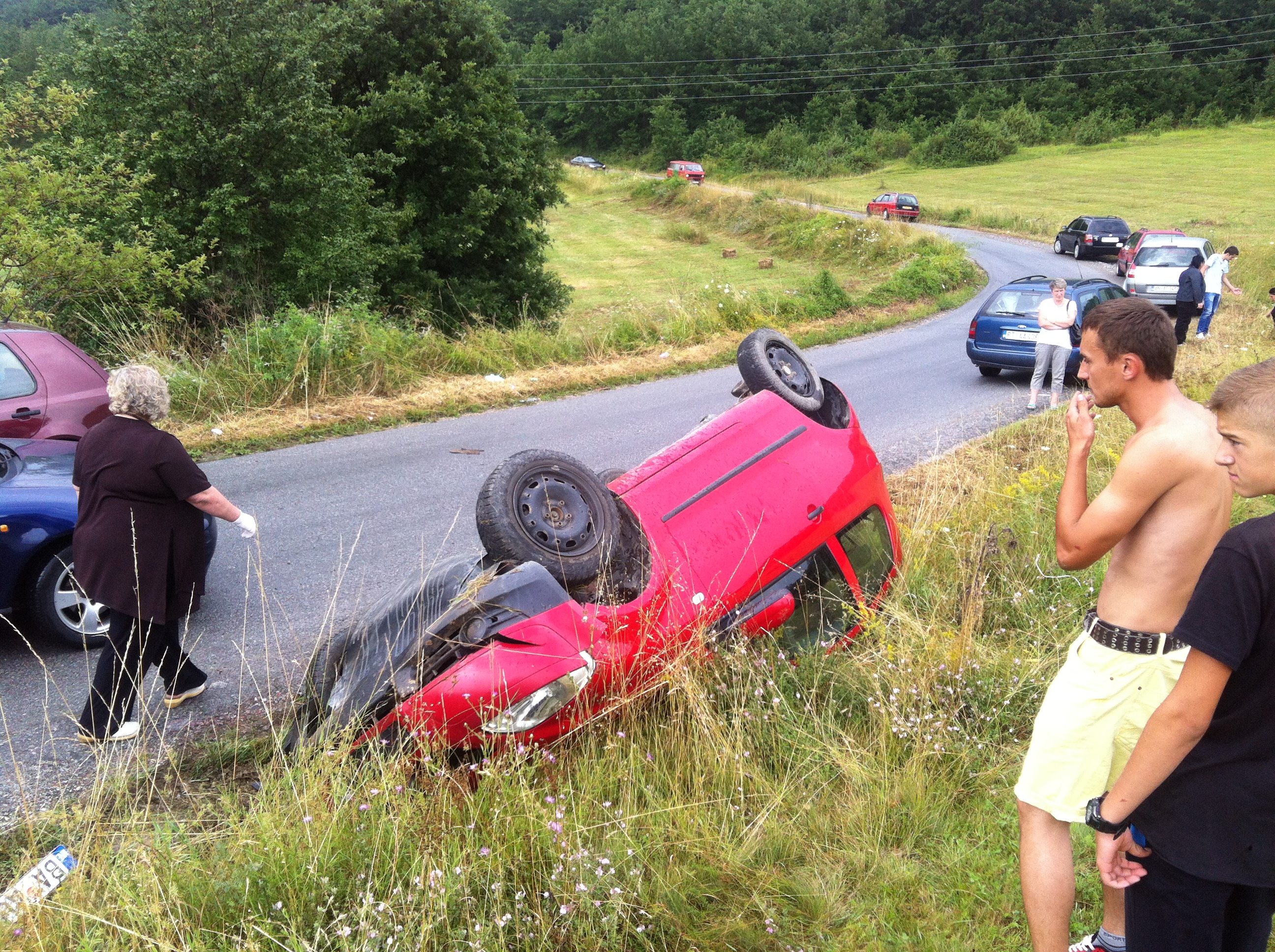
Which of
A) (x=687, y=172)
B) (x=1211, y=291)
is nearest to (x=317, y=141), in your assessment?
(x=1211, y=291)

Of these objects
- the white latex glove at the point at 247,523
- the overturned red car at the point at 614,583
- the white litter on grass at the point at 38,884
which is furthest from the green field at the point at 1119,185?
the white litter on grass at the point at 38,884

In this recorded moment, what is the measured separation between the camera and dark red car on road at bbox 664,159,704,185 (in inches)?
2200

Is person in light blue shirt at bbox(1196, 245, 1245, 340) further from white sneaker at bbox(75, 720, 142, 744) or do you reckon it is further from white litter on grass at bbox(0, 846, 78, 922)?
white litter on grass at bbox(0, 846, 78, 922)

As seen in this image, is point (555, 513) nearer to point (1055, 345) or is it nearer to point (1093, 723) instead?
point (1093, 723)

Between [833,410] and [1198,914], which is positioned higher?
[833,410]

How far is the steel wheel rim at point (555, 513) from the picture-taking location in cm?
390

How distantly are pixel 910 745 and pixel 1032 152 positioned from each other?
2962 inches

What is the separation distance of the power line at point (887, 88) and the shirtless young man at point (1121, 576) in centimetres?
8207

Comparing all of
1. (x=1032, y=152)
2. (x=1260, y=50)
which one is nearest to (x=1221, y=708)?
(x=1032, y=152)

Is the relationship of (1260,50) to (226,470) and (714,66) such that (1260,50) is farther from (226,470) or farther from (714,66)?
(226,470)

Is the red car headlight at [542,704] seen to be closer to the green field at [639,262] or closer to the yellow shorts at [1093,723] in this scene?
the yellow shorts at [1093,723]

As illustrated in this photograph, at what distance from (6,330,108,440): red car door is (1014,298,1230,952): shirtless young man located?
21.4ft

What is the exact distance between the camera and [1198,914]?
2098 millimetres

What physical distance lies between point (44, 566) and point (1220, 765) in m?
5.32
